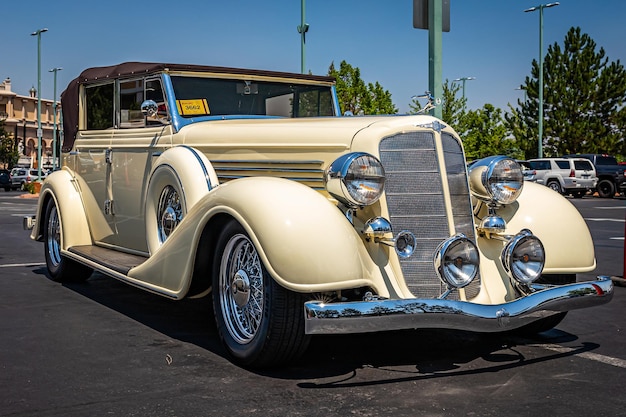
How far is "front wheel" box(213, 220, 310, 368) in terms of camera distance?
3947 millimetres

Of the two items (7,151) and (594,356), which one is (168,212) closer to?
(594,356)

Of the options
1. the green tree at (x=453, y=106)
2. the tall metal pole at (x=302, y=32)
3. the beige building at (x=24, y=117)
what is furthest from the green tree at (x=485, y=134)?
the beige building at (x=24, y=117)

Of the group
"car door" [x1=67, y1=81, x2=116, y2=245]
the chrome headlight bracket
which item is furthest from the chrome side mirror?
the chrome headlight bracket

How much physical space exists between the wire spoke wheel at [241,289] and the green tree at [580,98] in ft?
129

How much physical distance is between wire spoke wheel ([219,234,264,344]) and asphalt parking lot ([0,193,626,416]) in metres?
0.22

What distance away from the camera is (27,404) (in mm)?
3543

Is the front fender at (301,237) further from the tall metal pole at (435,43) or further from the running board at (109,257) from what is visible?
the tall metal pole at (435,43)

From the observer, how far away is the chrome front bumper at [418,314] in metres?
3.65

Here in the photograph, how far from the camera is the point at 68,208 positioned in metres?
7.05

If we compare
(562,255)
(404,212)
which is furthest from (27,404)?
(562,255)

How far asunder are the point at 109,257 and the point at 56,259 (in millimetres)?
1575

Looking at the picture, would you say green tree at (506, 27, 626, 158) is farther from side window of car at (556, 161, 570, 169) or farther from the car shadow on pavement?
the car shadow on pavement

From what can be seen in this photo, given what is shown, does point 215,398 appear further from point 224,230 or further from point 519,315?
point 519,315

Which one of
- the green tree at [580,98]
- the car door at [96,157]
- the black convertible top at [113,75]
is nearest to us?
the black convertible top at [113,75]
